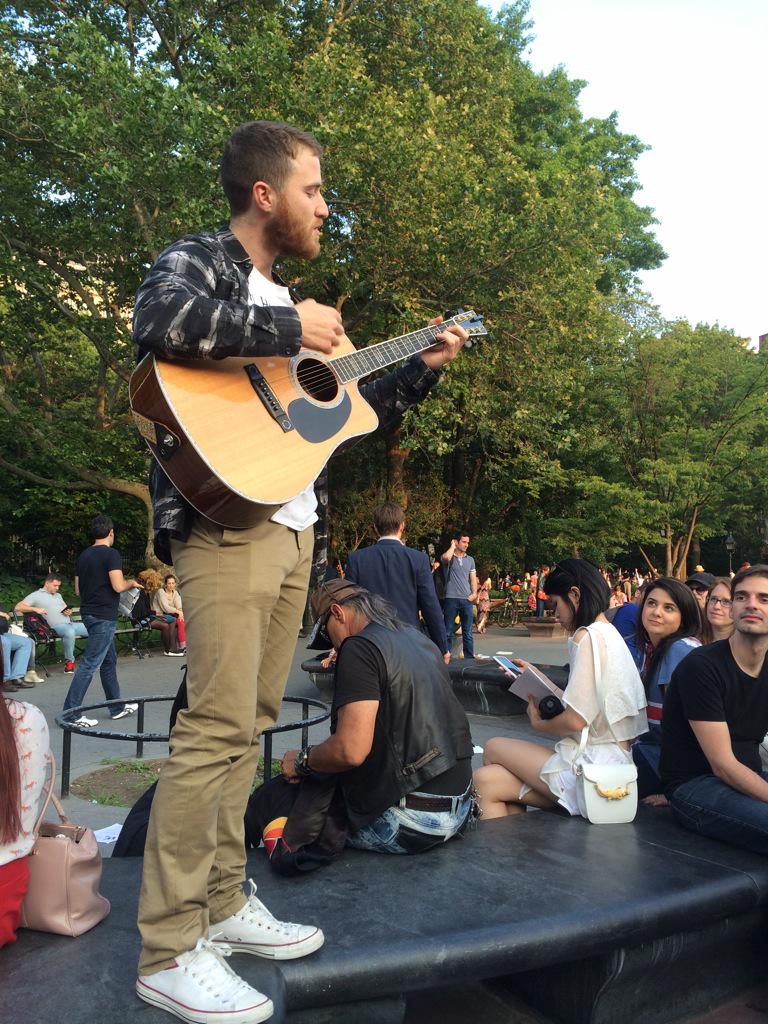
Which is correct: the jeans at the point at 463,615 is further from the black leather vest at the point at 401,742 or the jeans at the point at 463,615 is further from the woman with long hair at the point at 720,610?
the black leather vest at the point at 401,742

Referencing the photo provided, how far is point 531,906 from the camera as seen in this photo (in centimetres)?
285

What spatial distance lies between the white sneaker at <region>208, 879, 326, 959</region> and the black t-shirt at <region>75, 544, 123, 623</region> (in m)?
6.72

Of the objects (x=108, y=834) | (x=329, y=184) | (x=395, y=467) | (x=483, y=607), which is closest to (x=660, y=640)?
(x=108, y=834)

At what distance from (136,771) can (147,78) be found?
10731 millimetres

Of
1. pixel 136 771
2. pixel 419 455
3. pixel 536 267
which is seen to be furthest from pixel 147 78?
pixel 419 455

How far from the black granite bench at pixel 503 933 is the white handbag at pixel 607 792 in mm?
69

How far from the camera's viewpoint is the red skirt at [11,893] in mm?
2412

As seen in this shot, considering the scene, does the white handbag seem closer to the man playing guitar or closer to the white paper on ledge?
the man playing guitar

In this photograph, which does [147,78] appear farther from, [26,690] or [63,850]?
[63,850]

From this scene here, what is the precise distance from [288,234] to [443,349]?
30.2 inches

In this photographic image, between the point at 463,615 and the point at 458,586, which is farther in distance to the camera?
the point at 458,586

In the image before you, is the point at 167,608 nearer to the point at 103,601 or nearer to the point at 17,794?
the point at 103,601

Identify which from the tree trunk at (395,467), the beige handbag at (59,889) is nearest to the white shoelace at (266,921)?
the beige handbag at (59,889)

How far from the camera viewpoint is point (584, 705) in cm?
392
